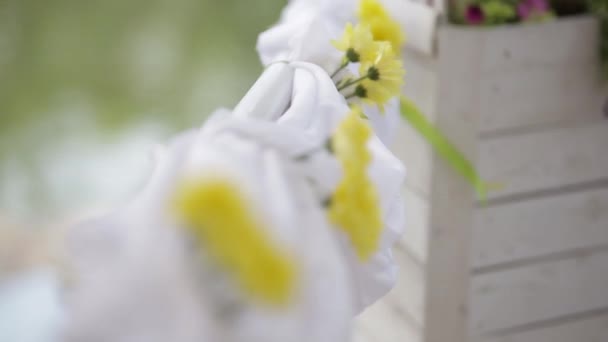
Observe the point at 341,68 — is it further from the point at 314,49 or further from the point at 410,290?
the point at 410,290

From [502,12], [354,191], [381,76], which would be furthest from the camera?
[502,12]

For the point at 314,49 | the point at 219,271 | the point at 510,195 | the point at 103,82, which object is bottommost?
the point at 219,271

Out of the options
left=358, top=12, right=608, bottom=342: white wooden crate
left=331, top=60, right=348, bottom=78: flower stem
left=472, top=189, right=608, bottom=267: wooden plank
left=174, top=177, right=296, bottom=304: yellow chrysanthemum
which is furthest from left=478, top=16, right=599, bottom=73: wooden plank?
left=174, top=177, right=296, bottom=304: yellow chrysanthemum

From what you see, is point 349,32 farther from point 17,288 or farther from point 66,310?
point 17,288

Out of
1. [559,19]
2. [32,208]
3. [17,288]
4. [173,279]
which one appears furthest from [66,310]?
[32,208]

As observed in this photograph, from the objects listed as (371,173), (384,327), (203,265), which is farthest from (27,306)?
(203,265)
